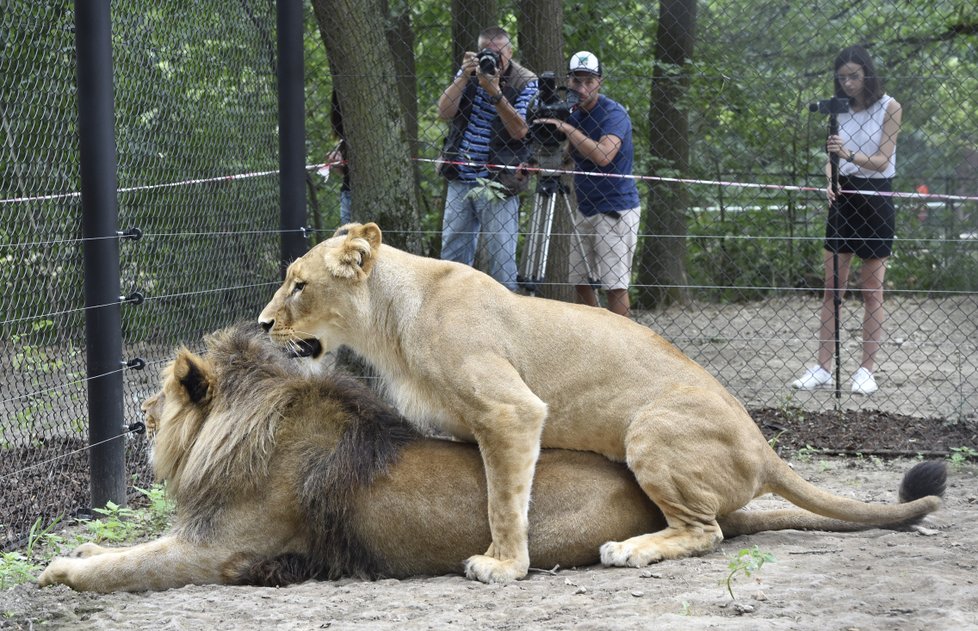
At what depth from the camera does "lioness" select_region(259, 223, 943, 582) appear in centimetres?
408

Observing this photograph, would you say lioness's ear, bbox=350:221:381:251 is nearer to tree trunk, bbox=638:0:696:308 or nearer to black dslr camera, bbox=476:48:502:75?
black dslr camera, bbox=476:48:502:75

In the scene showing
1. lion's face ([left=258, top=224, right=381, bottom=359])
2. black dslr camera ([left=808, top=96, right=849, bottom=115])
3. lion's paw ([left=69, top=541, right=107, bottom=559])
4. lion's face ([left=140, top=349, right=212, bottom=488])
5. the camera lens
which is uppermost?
the camera lens

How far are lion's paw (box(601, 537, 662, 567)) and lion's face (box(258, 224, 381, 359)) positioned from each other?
4.54ft

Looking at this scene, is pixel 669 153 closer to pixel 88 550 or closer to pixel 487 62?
pixel 487 62

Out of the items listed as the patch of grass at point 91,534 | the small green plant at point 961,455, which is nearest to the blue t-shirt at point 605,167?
the small green plant at point 961,455

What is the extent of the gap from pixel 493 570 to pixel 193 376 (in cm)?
135

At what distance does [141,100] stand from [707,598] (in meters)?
4.35

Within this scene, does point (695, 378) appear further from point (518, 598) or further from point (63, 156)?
point (63, 156)

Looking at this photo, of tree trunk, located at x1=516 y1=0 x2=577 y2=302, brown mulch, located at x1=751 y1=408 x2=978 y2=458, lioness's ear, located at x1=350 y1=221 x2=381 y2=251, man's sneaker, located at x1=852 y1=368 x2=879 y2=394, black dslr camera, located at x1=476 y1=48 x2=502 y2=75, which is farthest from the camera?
tree trunk, located at x1=516 y1=0 x2=577 y2=302

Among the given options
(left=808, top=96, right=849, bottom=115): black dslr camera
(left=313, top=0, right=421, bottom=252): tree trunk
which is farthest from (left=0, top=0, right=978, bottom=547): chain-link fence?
(left=808, top=96, right=849, bottom=115): black dslr camera

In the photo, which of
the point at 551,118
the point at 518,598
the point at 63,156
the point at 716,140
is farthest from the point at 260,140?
the point at 716,140

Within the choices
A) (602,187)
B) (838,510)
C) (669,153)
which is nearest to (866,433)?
(602,187)

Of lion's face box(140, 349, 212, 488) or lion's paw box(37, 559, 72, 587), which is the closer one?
lion's paw box(37, 559, 72, 587)

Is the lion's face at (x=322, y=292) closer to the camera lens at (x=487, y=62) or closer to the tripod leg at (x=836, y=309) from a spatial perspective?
the camera lens at (x=487, y=62)
